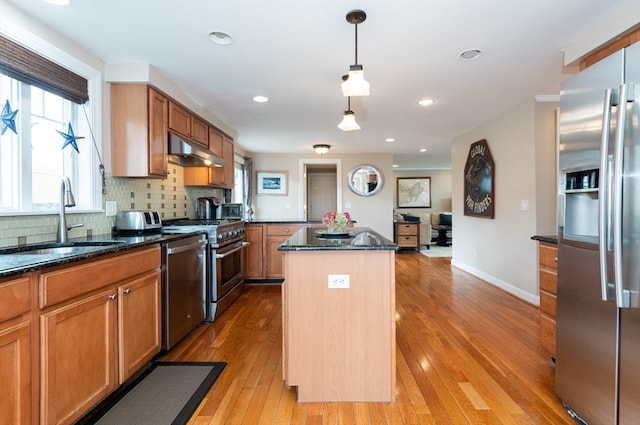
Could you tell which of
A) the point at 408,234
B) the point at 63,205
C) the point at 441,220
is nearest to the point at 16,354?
the point at 63,205

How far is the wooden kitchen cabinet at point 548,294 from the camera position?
2.18 meters

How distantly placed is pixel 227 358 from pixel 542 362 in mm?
2269

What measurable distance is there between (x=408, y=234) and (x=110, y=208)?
246 inches

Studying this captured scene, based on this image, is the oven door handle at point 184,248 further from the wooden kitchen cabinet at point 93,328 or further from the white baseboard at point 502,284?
the white baseboard at point 502,284

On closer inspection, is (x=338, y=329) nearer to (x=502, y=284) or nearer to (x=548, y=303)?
(x=548, y=303)

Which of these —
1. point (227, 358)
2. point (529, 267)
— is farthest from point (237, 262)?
point (529, 267)

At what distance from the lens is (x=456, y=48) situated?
92.9 inches

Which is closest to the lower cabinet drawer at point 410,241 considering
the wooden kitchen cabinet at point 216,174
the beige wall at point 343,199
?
the beige wall at point 343,199

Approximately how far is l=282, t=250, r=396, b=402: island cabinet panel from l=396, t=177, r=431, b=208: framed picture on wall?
28.0 feet

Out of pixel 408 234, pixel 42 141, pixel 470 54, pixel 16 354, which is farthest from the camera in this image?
pixel 408 234

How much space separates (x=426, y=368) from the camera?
2193 millimetres

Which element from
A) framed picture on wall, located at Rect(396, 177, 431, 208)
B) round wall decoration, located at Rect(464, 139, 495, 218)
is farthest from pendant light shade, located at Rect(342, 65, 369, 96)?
framed picture on wall, located at Rect(396, 177, 431, 208)

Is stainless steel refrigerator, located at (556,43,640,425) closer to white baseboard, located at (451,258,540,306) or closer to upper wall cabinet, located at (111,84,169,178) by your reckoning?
white baseboard, located at (451,258,540,306)

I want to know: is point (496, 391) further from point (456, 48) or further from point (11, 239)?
point (11, 239)
